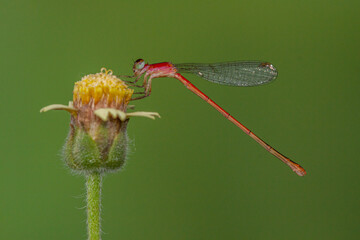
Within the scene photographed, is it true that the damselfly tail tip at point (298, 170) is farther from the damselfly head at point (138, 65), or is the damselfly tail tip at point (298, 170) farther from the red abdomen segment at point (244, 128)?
the damselfly head at point (138, 65)

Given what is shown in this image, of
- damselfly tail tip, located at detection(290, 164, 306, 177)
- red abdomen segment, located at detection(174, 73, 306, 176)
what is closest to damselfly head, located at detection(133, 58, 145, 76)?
red abdomen segment, located at detection(174, 73, 306, 176)

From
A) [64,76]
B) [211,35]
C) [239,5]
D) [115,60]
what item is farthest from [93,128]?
[239,5]

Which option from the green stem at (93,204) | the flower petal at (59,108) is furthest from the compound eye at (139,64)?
the green stem at (93,204)

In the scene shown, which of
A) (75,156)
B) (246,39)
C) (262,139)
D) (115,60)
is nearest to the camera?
(75,156)

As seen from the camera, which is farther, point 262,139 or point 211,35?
point 211,35

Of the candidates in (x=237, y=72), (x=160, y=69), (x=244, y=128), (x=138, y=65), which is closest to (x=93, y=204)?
(x=138, y=65)

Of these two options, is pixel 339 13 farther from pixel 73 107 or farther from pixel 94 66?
pixel 73 107
